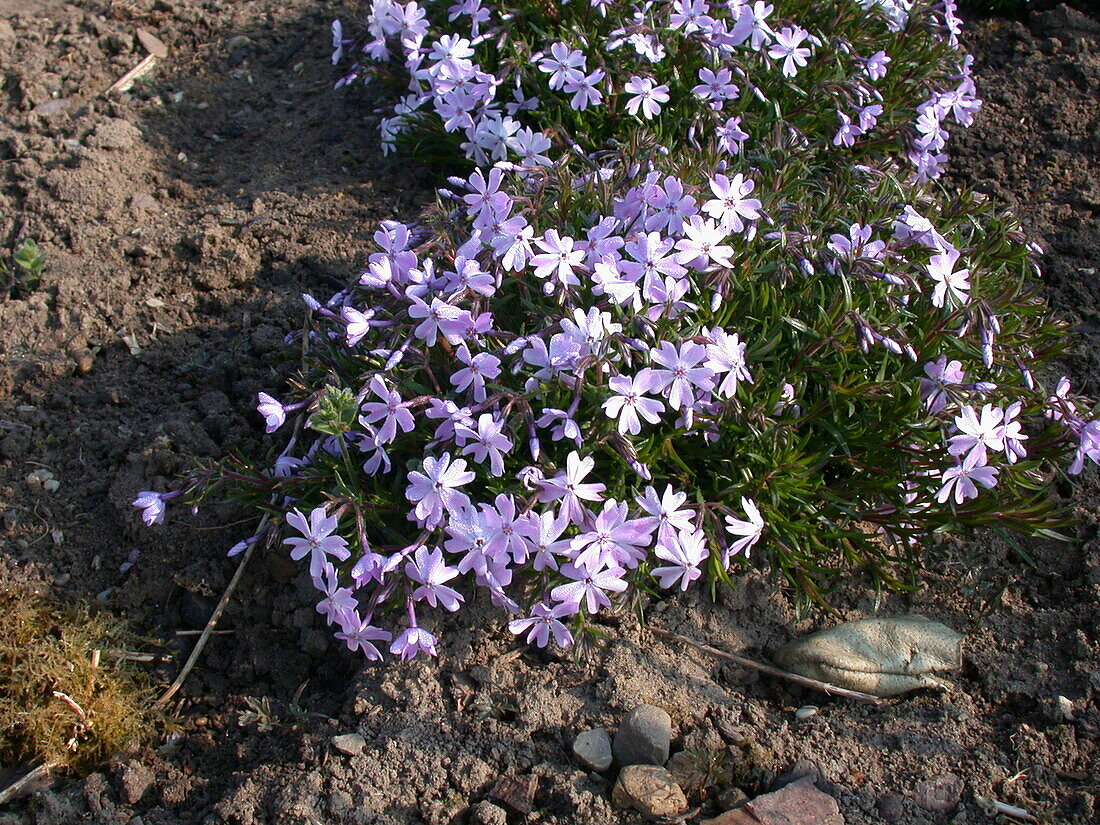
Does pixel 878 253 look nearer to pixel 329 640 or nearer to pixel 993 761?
pixel 993 761

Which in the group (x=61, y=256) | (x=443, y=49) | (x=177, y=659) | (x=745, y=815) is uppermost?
(x=443, y=49)

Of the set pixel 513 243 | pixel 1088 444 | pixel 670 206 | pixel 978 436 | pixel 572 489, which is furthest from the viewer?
pixel 670 206

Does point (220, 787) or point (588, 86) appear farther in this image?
point (588, 86)

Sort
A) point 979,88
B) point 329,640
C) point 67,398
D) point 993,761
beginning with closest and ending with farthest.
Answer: point 993,761, point 329,640, point 67,398, point 979,88

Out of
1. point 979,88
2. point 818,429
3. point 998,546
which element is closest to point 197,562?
point 818,429

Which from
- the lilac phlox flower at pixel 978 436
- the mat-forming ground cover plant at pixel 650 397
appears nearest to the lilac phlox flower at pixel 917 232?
the mat-forming ground cover plant at pixel 650 397

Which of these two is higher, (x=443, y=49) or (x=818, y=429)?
(x=443, y=49)

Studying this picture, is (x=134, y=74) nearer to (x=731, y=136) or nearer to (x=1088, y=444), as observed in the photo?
(x=731, y=136)

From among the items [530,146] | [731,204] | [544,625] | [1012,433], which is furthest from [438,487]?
[530,146]

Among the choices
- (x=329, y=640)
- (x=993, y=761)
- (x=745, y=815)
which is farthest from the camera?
(x=329, y=640)
